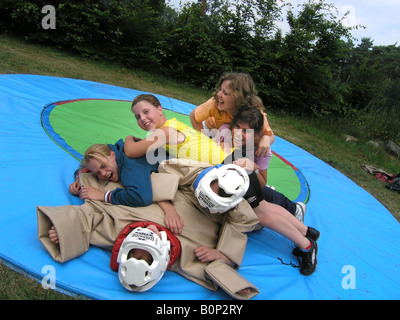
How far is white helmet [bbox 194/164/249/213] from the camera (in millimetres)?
1672

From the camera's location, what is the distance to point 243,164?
6.84 ft

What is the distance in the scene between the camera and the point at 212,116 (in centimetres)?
311

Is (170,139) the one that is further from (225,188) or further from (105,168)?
(225,188)

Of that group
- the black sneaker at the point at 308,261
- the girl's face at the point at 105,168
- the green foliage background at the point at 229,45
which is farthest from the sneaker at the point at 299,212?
the green foliage background at the point at 229,45

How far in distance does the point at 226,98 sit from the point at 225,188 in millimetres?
1286

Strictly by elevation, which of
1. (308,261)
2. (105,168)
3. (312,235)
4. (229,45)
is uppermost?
(229,45)

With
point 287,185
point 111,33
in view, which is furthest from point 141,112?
point 111,33

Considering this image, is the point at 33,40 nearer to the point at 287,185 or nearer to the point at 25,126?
the point at 25,126

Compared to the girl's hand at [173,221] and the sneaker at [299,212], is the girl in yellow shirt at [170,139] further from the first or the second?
the sneaker at [299,212]

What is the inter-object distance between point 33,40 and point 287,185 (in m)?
8.29

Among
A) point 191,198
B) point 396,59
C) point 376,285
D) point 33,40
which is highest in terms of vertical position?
point 396,59

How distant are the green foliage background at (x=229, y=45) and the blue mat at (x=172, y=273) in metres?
5.49

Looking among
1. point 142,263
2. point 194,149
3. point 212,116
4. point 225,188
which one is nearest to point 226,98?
point 212,116

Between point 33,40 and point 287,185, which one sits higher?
point 33,40
